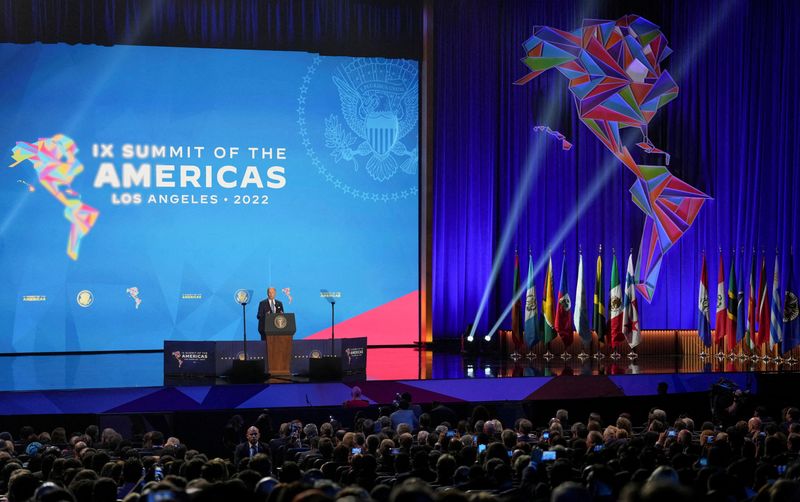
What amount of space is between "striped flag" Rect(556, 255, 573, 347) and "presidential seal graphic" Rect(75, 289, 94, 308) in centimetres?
793

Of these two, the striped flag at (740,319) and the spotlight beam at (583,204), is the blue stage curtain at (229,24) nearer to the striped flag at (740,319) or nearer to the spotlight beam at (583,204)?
the spotlight beam at (583,204)

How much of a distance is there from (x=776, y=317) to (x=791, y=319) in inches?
9.5

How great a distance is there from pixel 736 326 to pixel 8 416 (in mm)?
11624

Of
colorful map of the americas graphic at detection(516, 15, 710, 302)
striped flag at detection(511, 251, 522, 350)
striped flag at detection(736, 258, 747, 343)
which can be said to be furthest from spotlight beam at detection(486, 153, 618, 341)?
striped flag at detection(736, 258, 747, 343)

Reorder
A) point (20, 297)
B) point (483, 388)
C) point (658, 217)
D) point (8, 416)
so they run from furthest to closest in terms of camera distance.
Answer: point (658, 217), point (20, 297), point (483, 388), point (8, 416)

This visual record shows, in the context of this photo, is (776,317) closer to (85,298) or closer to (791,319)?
(791,319)

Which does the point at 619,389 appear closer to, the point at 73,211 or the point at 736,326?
the point at 736,326

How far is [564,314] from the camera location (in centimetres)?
1761

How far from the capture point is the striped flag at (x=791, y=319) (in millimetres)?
16750

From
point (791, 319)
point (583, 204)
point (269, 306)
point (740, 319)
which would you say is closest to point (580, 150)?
point (583, 204)

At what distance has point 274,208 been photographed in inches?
705

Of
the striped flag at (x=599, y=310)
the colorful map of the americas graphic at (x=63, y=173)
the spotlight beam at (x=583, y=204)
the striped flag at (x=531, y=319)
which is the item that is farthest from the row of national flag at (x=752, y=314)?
the colorful map of the americas graphic at (x=63, y=173)

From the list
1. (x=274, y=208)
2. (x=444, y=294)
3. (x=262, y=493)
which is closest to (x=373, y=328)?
(x=444, y=294)

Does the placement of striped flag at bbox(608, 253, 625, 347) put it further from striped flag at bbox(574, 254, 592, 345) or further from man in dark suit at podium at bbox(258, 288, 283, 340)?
man in dark suit at podium at bbox(258, 288, 283, 340)
